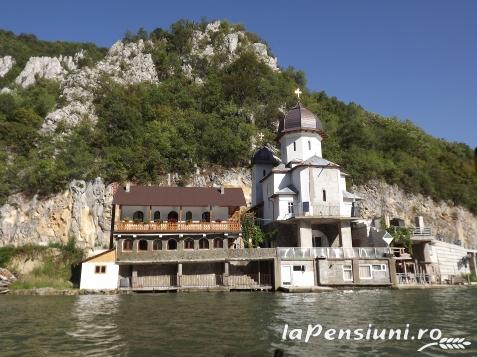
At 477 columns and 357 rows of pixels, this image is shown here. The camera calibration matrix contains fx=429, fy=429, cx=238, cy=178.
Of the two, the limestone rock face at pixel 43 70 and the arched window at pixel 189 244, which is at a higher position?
the limestone rock face at pixel 43 70

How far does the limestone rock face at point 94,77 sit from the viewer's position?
186 feet

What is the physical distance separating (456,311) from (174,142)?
3924 centimetres

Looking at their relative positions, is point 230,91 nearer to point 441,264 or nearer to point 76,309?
point 441,264

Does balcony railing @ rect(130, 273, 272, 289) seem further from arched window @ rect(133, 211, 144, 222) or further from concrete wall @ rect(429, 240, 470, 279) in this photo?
concrete wall @ rect(429, 240, 470, 279)

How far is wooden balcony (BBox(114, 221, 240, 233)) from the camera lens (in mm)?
37656

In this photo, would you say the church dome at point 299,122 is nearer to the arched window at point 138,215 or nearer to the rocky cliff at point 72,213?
the rocky cliff at point 72,213

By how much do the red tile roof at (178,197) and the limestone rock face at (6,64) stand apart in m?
50.8

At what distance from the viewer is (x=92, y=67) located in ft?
224

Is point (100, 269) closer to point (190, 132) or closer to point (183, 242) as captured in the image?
point (183, 242)

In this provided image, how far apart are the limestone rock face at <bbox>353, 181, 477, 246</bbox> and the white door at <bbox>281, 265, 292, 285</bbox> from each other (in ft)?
70.0

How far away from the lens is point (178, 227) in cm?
3878

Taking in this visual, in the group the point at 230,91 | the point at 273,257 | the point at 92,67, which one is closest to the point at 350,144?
the point at 230,91

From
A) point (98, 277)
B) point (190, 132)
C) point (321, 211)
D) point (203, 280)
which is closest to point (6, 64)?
point (190, 132)

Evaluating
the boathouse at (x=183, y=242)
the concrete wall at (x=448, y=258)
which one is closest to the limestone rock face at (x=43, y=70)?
the boathouse at (x=183, y=242)
